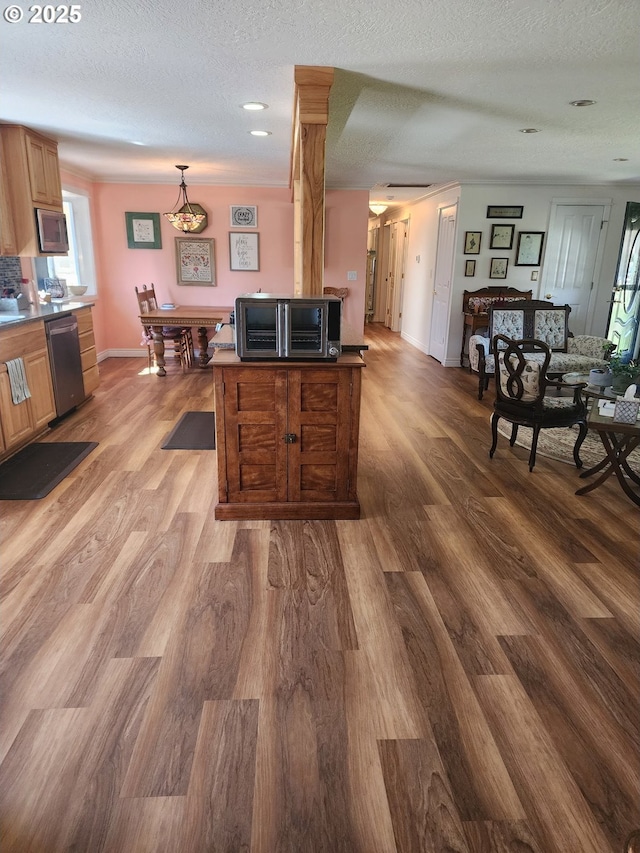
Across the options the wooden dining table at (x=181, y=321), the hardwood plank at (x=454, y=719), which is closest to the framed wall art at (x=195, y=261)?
the wooden dining table at (x=181, y=321)

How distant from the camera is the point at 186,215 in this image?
6.45 meters

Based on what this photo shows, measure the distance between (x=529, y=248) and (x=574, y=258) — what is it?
0.68 metres

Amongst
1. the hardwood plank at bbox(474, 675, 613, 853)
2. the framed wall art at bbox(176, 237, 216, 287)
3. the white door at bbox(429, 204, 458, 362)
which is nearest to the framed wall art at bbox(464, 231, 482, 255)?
the white door at bbox(429, 204, 458, 362)

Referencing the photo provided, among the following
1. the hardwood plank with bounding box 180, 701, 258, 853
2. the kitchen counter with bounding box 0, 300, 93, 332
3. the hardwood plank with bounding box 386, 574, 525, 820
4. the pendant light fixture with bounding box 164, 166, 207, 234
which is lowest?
the hardwood plank with bounding box 180, 701, 258, 853

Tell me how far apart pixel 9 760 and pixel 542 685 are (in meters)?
1.76

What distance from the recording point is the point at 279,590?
2.44 m

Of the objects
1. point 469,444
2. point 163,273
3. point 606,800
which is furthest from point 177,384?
point 606,800

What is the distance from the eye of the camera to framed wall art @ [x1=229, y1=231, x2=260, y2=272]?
751 centimetres

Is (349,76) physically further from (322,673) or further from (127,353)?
(127,353)

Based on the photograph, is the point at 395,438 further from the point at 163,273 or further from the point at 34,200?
the point at 163,273

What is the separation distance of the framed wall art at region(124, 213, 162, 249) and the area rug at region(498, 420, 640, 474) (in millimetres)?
5351

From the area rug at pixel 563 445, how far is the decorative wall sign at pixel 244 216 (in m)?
4.60

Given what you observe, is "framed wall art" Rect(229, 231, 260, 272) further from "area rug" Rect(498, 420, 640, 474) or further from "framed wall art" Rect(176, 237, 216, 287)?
"area rug" Rect(498, 420, 640, 474)

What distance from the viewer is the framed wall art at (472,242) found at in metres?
7.06
